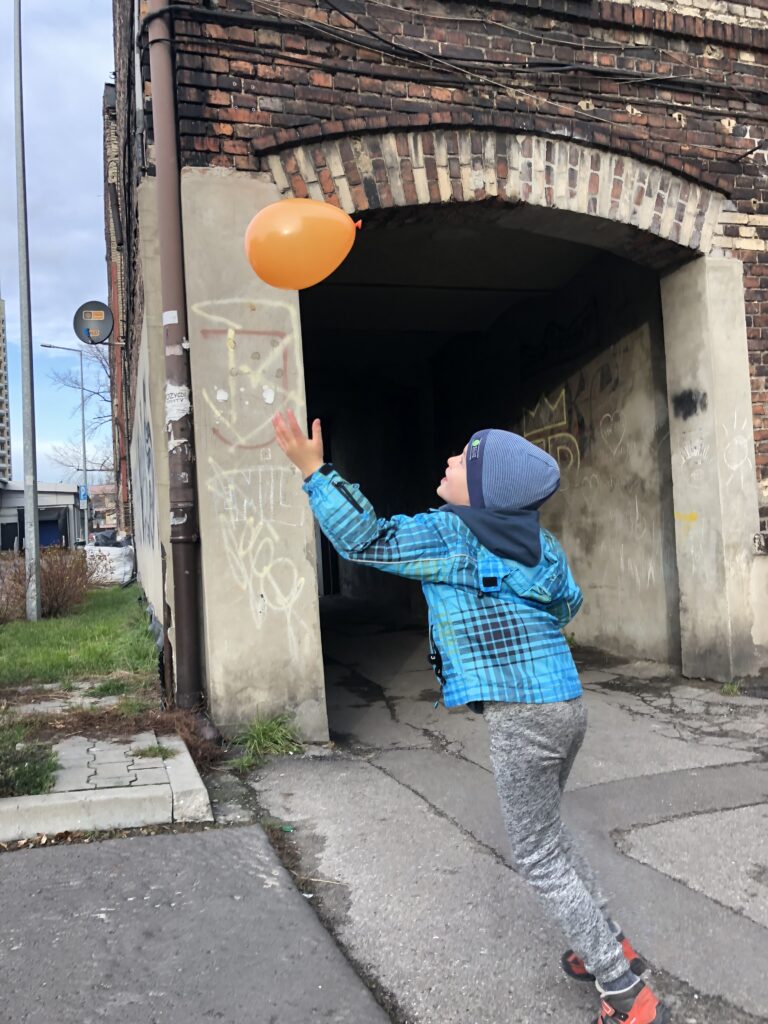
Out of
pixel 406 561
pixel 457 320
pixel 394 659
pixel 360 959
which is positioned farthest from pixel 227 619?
pixel 457 320

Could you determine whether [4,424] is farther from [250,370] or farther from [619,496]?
[250,370]

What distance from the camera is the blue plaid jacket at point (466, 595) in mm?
2244

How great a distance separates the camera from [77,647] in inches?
326

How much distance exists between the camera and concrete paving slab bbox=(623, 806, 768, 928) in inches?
122

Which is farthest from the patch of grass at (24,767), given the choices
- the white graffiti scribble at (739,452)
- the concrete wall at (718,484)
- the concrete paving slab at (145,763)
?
the white graffiti scribble at (739,452)

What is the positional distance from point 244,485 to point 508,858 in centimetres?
271

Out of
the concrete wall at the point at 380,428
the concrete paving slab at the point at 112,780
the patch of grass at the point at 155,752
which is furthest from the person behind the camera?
the concrete wall at the point at 380,428

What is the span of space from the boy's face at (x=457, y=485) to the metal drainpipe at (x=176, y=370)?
9.85 feet

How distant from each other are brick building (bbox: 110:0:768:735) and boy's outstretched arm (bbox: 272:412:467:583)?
9.44 feet

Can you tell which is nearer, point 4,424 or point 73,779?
point 73,779

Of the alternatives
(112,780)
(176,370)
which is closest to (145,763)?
(112,780)

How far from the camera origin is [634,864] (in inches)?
133

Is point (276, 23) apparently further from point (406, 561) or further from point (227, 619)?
point (406, 561)

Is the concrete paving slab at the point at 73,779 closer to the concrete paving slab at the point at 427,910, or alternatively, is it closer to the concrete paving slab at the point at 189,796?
the concrete paving slab at the point at 189,796
